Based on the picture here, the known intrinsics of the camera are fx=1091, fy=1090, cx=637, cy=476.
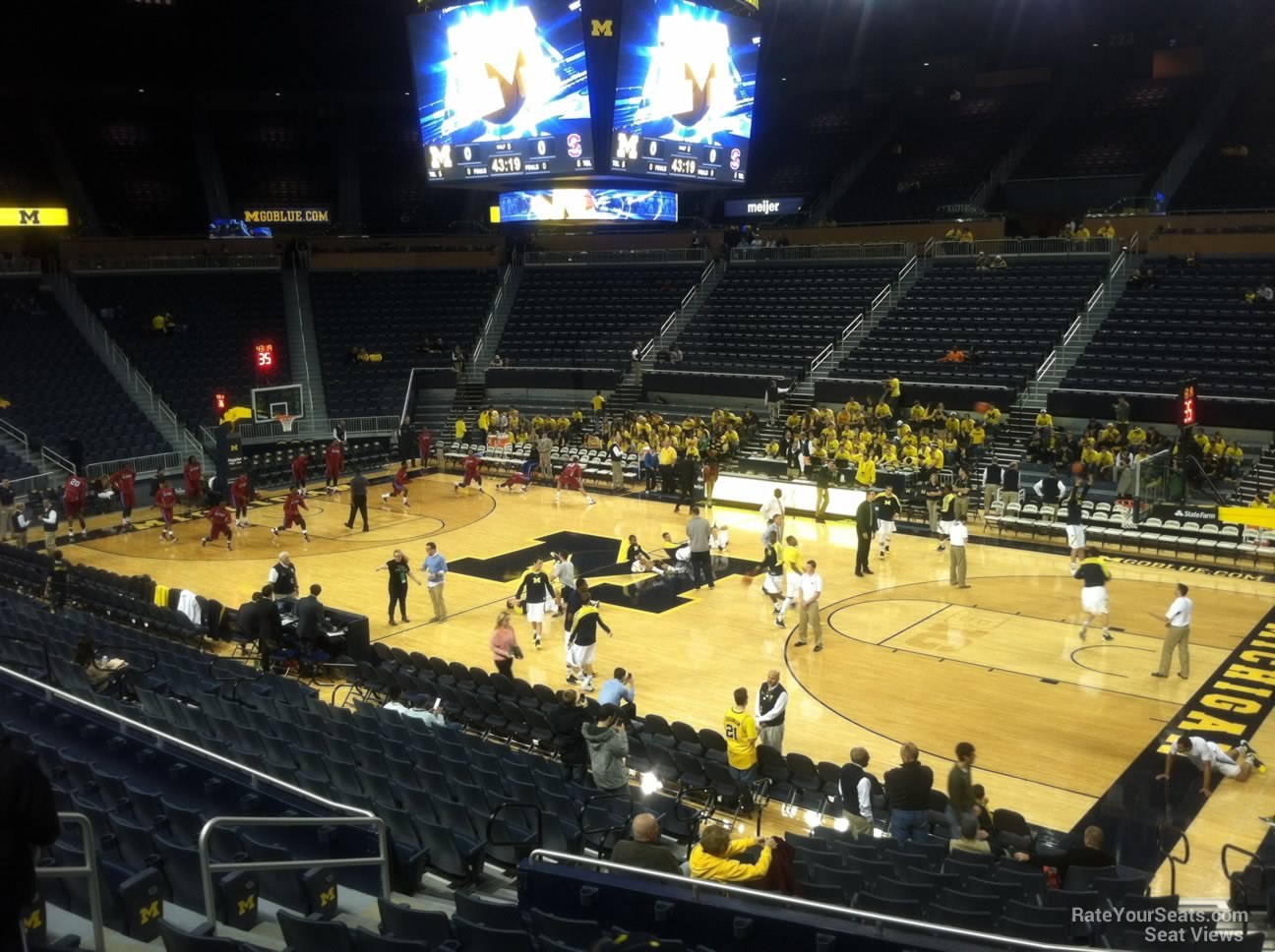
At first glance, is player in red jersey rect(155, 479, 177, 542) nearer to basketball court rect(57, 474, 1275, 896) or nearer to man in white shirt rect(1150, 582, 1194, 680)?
basketball court rect(57, 474, 1275, 896)

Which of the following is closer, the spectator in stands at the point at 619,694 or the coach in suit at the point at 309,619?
the spectator in stands at the point at 619,694

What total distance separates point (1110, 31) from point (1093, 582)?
34996 millimetres

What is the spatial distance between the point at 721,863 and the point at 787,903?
1169 millimetres

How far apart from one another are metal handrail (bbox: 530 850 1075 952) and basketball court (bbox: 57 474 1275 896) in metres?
4.97

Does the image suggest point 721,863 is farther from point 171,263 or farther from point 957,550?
point 171,263

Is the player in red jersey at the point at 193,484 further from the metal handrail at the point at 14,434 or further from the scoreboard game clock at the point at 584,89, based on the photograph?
the scoreboard game clock at the point at 584,89

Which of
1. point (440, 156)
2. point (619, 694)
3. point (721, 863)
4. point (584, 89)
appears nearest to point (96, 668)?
point (619, 694)

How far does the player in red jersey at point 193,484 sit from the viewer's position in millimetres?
27806

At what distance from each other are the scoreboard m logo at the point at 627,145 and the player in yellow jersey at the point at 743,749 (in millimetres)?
20087

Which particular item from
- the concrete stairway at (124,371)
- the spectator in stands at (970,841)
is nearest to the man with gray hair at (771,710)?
the spectator in stands at (970,841)

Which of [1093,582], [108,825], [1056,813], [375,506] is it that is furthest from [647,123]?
[108,825]

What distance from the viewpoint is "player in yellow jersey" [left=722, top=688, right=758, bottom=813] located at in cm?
1101

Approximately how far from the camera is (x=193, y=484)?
27.9 meters

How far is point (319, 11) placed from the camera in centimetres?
4000
